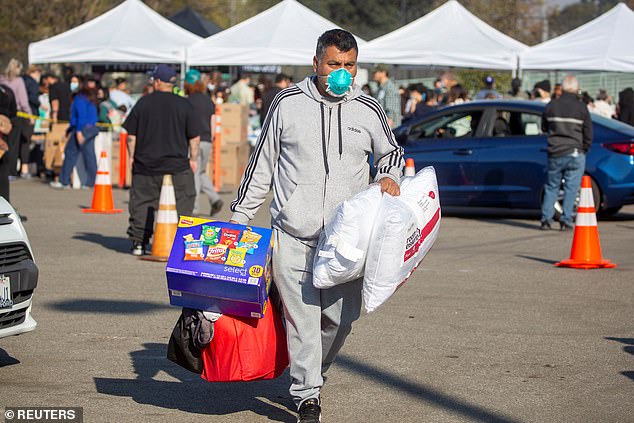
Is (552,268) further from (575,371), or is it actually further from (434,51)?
(434,51)

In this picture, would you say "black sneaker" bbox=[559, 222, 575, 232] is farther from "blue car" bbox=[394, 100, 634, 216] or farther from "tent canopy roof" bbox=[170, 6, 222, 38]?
"tent canopy roof" bbox=[170, 6, 222, 38]

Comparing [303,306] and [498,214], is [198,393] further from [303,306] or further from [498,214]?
[498,214]

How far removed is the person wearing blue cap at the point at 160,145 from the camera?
11.9 metres

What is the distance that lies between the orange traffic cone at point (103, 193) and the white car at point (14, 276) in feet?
32.4

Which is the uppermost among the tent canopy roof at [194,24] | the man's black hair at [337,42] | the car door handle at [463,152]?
the tent canopy roof at [194,24]

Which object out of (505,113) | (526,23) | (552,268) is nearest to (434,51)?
(505,113)

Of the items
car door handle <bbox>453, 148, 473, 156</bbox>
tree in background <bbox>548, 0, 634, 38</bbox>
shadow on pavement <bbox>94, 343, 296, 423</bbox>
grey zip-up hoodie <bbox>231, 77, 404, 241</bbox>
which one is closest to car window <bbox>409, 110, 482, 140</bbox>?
car door handle <bbox>453, 148, 473, 156</bbox>

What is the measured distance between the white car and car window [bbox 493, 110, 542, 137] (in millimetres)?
10439

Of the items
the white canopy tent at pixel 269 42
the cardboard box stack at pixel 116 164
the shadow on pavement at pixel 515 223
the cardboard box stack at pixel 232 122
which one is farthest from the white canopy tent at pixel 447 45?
the shadow on pavement at pixel 515 223

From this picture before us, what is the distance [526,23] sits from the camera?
6284cm

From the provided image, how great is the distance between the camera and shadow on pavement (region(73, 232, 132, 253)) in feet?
43.4

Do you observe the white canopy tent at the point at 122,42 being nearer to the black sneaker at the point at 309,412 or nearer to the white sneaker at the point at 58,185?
the white sneaker at the point at 58,185

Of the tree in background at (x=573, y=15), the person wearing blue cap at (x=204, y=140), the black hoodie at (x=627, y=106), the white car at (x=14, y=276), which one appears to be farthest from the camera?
the tree in background at (x=573, y=15)

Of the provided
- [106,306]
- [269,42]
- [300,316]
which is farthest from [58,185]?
[300,316]
